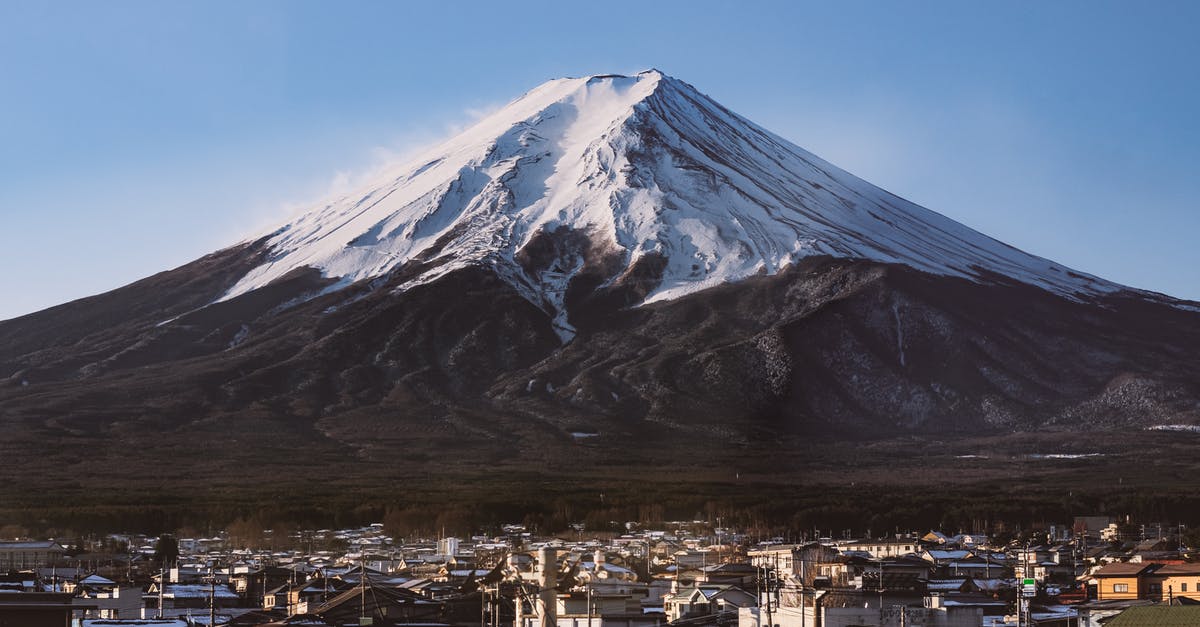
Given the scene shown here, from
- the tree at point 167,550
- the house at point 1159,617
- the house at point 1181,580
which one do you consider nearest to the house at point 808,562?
the house at point 1181,580

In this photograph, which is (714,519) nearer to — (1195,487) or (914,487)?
(914,487)

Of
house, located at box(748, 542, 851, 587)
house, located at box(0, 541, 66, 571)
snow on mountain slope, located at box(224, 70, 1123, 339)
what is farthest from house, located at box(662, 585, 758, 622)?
snow on mountain slope, located at box(224, 70, 1123, 339)

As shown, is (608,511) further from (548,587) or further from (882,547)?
(548,587)

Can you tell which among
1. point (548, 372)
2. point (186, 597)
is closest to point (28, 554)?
point (186, 597)

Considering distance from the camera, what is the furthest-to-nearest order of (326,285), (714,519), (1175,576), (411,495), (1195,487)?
(326,285) < (1195,487) < (411,495) < (714,519) < (1175,576)

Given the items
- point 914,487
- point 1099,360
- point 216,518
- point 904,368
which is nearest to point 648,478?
point 914,487

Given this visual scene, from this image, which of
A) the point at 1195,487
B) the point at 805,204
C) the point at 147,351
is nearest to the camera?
the point at 1195,487
